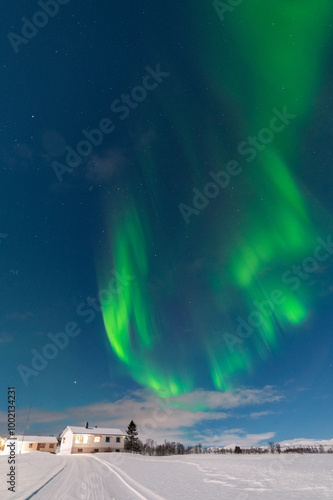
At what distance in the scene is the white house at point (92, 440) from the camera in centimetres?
7744

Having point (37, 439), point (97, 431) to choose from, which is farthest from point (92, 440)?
point (37, 439)

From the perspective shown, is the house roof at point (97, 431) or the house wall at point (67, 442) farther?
the house roof at point (97, 431)

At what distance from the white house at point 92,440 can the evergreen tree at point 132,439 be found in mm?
7183

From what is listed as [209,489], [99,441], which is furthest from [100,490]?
[99,441]

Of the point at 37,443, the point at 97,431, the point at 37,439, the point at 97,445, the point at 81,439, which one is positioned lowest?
the point at 37,443

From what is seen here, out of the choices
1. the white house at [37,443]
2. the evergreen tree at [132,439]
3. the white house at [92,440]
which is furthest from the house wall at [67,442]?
the evergreen tree at [132,439]

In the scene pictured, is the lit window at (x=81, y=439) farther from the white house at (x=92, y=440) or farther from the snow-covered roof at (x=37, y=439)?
the snow-covered roof at (x=37, y=439)

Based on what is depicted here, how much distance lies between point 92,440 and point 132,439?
59.2ft

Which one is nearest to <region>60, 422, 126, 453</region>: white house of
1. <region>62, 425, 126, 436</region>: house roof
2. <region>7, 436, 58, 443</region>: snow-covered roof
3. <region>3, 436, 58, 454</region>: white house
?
<region>62, 425, 126, 436</region>: house roof

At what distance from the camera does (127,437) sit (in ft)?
300

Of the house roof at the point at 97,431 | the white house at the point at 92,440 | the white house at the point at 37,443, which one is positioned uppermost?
the house roof at the point at 97,431

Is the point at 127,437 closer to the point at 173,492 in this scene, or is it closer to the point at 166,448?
the point at 166,448

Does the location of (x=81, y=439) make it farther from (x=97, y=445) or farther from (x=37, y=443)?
(x=37, y=443)

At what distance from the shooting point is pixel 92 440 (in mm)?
78562
